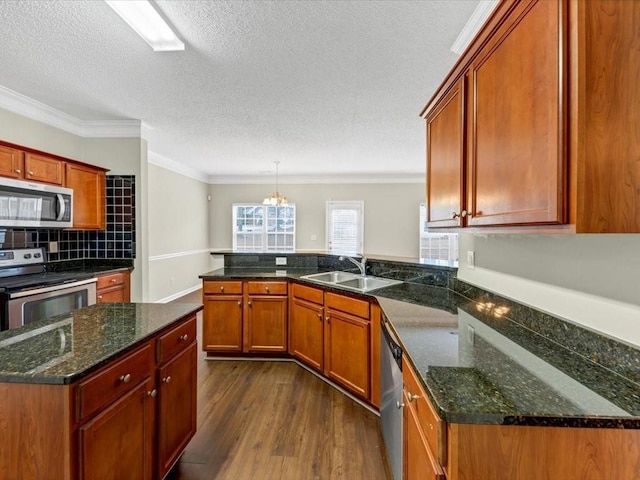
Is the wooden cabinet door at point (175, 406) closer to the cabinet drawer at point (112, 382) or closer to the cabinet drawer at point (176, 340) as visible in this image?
the cabinet drawer at point (176, 340)

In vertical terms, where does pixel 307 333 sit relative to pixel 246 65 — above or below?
below

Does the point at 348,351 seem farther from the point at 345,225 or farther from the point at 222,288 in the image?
the point at 345,225

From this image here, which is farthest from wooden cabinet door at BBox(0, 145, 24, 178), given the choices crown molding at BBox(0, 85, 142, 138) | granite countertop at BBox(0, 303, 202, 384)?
granite countertop at BBox(0, 303, 202, 384)

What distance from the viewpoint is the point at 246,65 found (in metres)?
2.50

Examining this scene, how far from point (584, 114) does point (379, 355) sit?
1.82 m

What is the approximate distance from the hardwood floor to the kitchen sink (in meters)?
0.92

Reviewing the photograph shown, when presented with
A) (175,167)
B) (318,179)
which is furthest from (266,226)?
(175,167)

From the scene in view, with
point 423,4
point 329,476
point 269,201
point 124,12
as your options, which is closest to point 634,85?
point 423,4

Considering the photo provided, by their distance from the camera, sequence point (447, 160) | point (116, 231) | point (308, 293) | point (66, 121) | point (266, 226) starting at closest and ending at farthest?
point (447, 160)
point (308, 293)
point (66, 121)
point (116, 231)
point (266, 226)

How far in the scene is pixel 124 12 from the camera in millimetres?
1867

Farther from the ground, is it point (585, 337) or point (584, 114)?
point (584, 114)

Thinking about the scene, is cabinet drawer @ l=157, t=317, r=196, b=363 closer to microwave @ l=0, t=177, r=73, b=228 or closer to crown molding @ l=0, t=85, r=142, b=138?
microwave @ l=0, t=177, r=73, b=228

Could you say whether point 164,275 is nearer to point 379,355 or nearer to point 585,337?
point 379,355

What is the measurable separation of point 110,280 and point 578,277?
411cm
